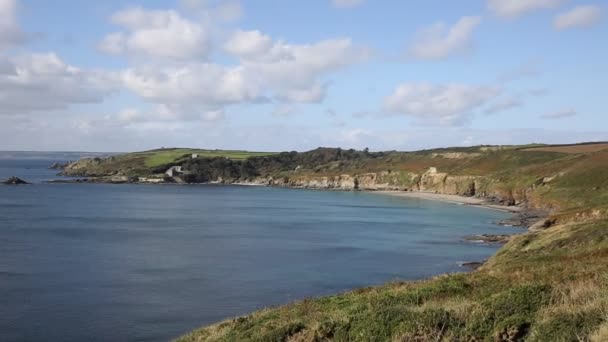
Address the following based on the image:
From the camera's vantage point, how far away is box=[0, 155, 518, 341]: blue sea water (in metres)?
38.0

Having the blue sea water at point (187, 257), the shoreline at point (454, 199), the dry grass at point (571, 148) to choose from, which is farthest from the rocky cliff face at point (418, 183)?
the dry grass at point (571, 148)

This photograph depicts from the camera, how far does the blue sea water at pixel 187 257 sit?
38.0m

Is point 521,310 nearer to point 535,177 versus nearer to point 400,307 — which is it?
point 400,307

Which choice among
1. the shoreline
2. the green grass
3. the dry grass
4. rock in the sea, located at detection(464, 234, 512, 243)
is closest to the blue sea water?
rock in the sea, located at detection(464, 234, 512, 243)

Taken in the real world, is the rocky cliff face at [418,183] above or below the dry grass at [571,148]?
below

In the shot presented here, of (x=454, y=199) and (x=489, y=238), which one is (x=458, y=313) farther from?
(x=454, y=199)

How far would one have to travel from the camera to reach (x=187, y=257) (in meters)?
60.1

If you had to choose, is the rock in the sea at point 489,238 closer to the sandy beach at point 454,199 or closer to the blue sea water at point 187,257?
the blue sea water at point 187,257

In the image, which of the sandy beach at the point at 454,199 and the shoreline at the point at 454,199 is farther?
the sandy beach at the point at 454,199

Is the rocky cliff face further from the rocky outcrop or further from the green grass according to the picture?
the green grass

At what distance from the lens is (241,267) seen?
55.2m

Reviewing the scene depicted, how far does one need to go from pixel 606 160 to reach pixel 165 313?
338 ft

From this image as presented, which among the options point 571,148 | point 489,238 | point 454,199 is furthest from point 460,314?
point 571,148

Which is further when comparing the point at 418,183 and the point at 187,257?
the point at 418,183
